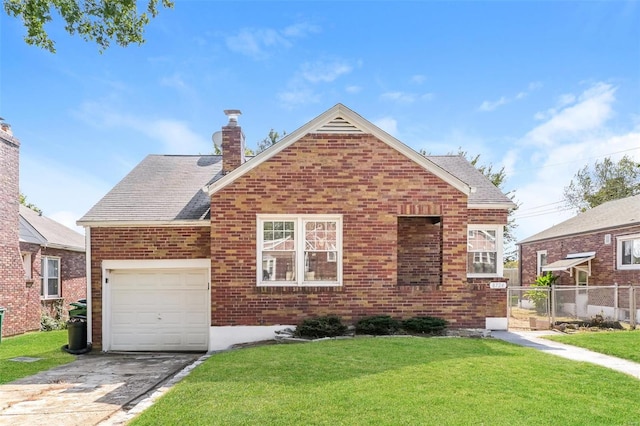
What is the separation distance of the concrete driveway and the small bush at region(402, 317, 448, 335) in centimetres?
533

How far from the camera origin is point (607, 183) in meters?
36.9

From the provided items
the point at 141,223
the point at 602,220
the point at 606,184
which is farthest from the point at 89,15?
the point at 606,184

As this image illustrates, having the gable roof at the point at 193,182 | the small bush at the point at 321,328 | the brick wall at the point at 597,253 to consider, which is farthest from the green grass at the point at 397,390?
the brick wall at the point at 597,253

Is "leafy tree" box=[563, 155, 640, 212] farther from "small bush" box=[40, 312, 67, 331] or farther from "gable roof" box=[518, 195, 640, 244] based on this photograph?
"small bush" box=[40, 312, 67, 331]

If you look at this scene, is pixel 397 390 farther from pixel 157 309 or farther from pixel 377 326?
pixel 157 309

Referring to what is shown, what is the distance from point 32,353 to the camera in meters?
11.4

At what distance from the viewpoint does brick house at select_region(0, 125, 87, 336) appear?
15.0m

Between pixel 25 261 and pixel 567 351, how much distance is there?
18.0 metres

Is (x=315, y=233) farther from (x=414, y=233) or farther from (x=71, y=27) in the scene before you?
(x=71, y=27)

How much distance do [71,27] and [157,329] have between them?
7799mm

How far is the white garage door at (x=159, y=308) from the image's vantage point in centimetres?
1194

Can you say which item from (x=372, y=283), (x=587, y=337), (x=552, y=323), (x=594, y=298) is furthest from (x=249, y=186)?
(x=594, y=298)

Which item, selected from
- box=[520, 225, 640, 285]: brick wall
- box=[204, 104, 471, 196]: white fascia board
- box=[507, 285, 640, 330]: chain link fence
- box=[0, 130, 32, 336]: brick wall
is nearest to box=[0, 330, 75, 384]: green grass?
box=[0, 130, 32, 336]: brick wall

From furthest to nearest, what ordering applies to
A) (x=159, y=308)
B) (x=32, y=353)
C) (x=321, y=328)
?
(x=159, y=308) → (x=32, y=353) → (x=321, y=328)
